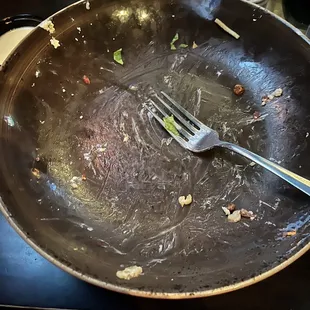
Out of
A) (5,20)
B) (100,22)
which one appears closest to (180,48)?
→ (100,22)

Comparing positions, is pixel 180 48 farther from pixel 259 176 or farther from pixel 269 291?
pixel 269 291

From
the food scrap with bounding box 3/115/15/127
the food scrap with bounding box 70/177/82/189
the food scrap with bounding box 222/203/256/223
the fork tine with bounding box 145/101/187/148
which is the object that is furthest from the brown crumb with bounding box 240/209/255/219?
the food scrap with bounding box 3/115/15/127

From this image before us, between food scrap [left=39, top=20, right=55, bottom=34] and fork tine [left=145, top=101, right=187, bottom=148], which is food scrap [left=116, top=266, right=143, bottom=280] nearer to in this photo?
fork tine [left=145, top=101, right=187, bottom=148]

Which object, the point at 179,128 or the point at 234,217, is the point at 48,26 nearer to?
the point at 179,128

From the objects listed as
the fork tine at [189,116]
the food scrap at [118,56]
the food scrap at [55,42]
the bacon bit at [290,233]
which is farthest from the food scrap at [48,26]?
the bacon bit at [290,233]

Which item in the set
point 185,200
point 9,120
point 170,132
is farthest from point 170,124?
point 9,120

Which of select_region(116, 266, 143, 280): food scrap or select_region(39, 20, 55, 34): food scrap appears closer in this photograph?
select_region(116, 266, 143, 280): food scrap

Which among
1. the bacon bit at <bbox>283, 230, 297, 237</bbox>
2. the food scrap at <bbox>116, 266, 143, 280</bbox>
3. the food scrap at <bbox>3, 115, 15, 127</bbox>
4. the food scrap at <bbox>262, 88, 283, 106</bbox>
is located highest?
the food scrap at <bbox>262, 88, 283, 106</bbox>
